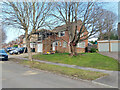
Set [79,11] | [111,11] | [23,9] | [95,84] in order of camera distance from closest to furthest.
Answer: [95,84]
[111,11]
[23,9]
[79,11]

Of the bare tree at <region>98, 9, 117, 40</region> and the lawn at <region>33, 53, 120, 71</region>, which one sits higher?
the bare tree at <region>98, 9, 117, 40</region>

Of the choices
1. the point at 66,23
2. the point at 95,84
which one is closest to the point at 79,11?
the point at 66,23

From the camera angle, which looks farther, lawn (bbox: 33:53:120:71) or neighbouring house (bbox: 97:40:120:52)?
neighbouring house (bbox: 97:40:120:52)

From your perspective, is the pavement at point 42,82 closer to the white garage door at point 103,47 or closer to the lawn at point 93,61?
the lawn at point 93,61

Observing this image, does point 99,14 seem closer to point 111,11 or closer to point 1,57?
point 111,11

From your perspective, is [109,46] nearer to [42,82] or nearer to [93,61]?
[93,61]

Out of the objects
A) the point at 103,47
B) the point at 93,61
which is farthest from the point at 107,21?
the point at 103,47

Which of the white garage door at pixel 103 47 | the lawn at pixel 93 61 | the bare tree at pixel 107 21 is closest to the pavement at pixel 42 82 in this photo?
the lawn at pixel 93 61

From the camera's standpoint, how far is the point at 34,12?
13.8 m

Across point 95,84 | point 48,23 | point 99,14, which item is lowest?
point 95,84

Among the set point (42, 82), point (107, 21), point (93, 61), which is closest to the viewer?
point (42, 82)

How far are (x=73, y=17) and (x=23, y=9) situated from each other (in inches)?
245

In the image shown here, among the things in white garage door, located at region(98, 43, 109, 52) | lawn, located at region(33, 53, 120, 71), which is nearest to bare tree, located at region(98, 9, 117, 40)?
lawn, located at region(33, 53, 120, 71)

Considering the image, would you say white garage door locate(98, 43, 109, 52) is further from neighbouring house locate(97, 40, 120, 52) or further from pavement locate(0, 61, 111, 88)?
pavement locate(0, 61, 111, 88)
